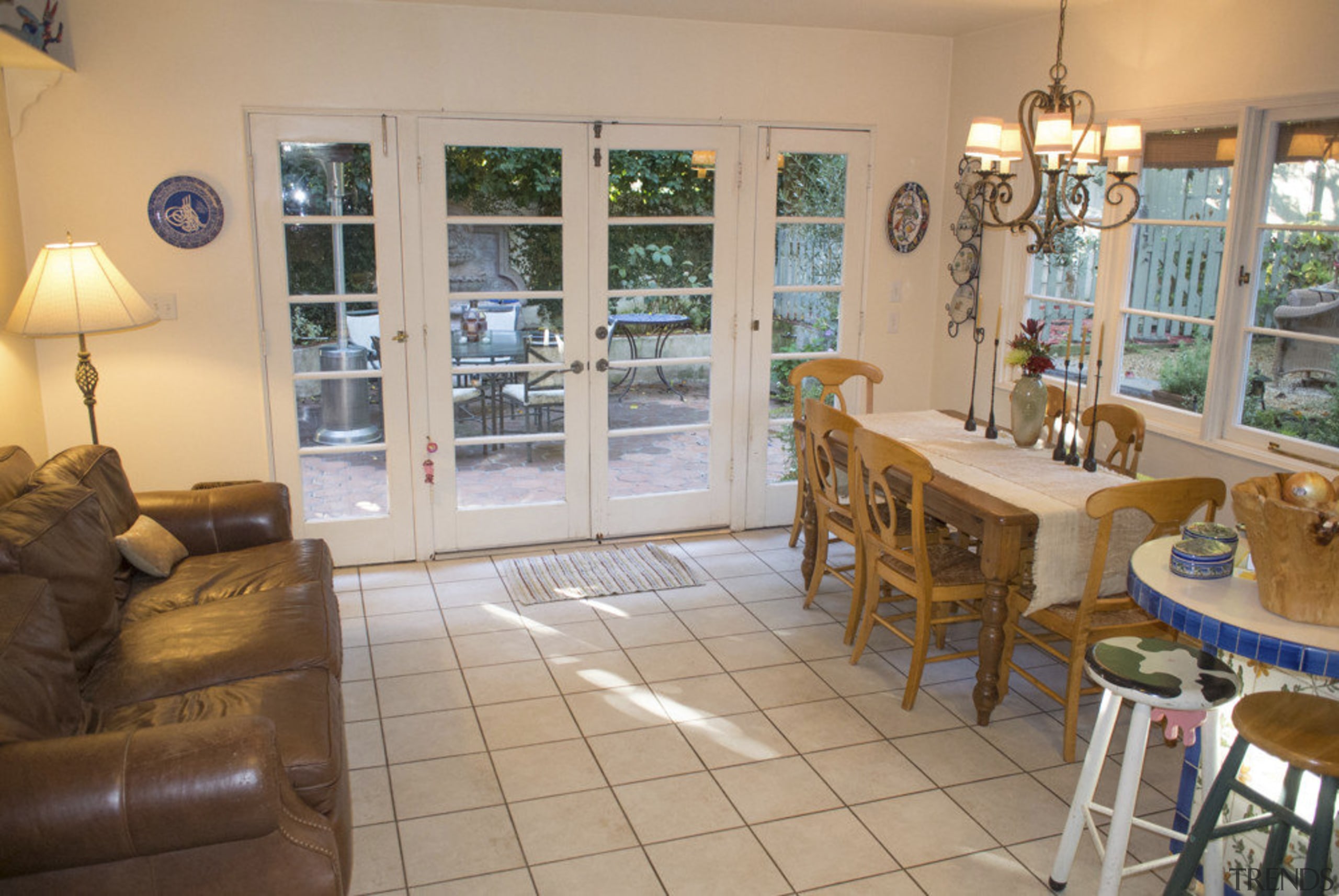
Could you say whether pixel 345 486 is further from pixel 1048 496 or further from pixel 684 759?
pixel 1048 496

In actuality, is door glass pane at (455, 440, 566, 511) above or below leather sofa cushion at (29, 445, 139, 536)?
below

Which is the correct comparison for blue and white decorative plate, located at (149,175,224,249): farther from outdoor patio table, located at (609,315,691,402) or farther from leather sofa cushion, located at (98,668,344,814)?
leather sofa cushion, located at (98,668,344,814)

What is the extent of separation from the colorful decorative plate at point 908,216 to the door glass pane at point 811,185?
27 centimetres

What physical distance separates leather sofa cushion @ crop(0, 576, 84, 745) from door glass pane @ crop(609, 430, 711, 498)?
9.67ft

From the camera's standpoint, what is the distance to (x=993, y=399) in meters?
4.88

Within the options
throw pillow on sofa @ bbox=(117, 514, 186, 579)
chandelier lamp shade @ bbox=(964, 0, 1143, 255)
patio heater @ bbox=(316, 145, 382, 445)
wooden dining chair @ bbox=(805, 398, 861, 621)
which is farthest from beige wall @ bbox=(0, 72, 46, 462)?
chandelier lamp shade @ bbox=(964, 0, 1143, 255)

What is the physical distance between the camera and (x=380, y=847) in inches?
111

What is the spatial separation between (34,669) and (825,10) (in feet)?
12.9

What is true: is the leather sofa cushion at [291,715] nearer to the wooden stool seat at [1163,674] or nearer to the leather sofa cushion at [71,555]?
the leather sofa cushion at [71,555]

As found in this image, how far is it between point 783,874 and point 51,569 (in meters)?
2.13

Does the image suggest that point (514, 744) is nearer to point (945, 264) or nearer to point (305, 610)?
point (305, 610)

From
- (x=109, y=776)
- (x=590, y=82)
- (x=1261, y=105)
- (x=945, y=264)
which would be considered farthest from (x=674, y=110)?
(x=109, y=776)

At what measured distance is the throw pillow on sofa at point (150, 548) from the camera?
342cm

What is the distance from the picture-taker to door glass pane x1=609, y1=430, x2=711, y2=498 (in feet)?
17.3
